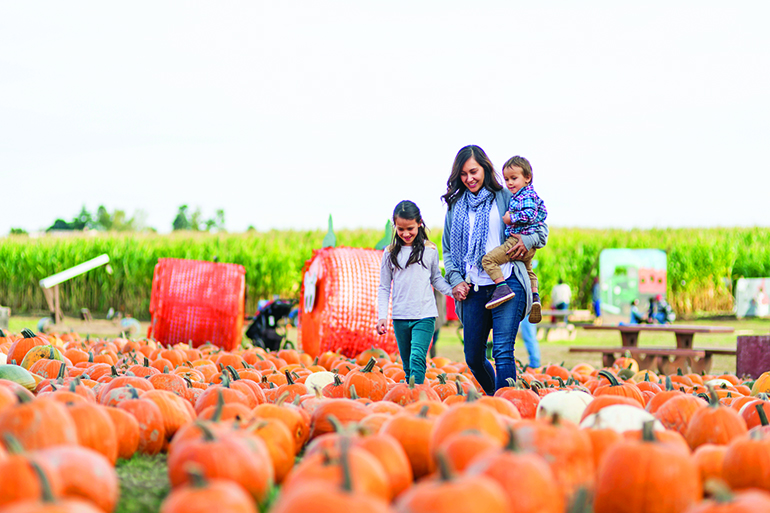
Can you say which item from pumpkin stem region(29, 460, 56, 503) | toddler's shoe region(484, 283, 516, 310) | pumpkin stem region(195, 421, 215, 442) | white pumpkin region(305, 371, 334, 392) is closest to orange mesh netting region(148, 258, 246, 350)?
white pumpkin region(305, 371, 334, 392)

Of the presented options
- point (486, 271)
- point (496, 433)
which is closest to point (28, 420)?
point (496, 433)

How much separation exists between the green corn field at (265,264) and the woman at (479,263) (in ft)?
57.1

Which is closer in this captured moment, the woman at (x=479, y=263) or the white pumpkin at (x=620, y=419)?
the white pumpkin at (x=620, y=419)

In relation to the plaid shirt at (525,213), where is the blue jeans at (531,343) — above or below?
below

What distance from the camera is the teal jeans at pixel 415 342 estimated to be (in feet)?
14.6

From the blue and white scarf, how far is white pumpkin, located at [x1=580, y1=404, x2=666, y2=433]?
1.79m

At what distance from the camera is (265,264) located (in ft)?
70.9

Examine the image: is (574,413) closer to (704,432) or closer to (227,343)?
(704,432)

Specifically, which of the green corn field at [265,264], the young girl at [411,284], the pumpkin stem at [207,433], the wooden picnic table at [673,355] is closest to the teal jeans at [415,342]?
the young girl at [411,284]

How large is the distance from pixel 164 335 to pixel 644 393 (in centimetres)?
688

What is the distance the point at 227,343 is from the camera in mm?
9578

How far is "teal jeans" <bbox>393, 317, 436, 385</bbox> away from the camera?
4453 mm

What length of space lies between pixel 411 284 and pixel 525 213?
35.5 inches

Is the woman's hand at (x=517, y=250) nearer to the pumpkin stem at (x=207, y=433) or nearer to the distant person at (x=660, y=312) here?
the pumpkin stem at (x=207, y=433)
